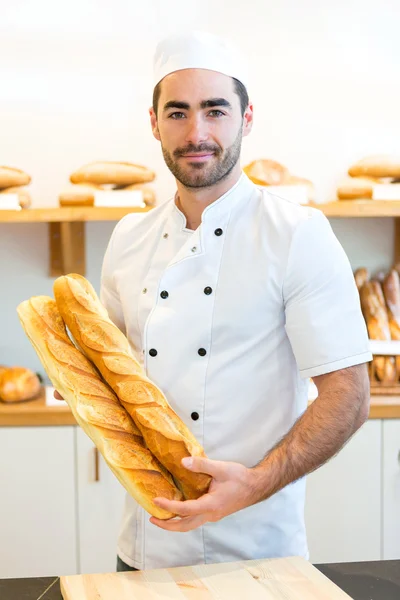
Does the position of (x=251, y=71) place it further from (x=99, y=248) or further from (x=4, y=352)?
(x=4, y=352)

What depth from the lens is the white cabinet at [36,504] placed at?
2.37 meters

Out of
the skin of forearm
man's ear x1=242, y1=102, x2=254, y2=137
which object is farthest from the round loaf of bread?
the skin of forearm

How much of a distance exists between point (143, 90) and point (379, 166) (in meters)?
0.89

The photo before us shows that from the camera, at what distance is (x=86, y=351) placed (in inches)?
51.9

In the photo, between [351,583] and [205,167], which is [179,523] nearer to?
[351,583]

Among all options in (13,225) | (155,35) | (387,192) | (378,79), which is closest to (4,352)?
(13,225)

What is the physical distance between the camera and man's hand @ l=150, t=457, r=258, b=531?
3.60ft

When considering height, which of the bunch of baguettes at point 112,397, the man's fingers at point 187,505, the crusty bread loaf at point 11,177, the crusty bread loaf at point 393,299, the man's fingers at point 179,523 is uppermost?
the crusty bread loaf at point 11,177

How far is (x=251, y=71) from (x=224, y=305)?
162 centimetres

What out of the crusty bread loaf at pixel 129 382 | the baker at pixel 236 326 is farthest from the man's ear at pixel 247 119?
the crusty bread loaf at pixel 129 382

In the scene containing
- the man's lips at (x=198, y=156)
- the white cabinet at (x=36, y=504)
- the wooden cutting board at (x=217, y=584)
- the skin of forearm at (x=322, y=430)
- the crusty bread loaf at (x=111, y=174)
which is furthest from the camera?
the crusty bread loaf at (x=111, y=174)

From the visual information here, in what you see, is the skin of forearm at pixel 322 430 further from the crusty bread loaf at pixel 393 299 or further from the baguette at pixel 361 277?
the baguette at pixel 361 277

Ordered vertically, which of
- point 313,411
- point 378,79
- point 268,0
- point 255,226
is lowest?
point 313,411

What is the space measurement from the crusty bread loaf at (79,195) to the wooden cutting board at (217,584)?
4.96 ft
